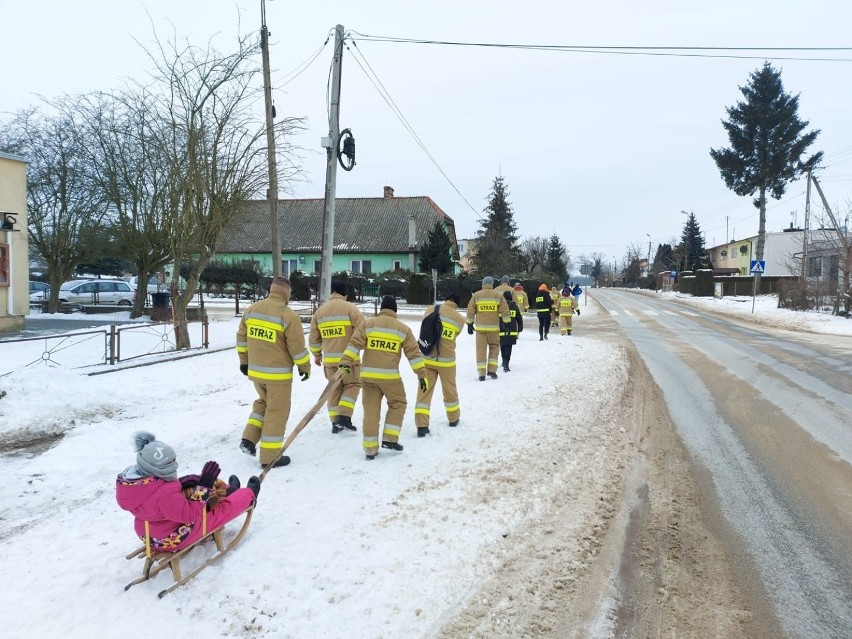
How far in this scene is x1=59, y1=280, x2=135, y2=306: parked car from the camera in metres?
27.0

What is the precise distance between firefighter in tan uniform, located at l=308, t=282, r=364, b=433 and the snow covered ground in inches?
10.1

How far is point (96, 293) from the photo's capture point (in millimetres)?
26797

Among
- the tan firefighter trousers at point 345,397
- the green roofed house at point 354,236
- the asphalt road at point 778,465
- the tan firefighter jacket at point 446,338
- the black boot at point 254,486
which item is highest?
the green roofed house at point 354,236

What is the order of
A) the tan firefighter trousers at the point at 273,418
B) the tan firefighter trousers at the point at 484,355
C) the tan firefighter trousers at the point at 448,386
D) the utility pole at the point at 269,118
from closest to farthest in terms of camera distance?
1. the tan firefighter trousers at the point at 273,418
2. the tan firefighter trousers at the point at 448,386
3. the tan firefighter trousers at the point at 484,355
4. the utility pole at the point at 269,118

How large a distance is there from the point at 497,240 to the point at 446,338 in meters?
37.3

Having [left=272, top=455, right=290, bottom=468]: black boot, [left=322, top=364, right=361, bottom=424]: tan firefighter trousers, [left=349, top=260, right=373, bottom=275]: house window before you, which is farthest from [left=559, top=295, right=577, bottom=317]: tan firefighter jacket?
[left=349, top=260, right=373, bottom=275]: house window

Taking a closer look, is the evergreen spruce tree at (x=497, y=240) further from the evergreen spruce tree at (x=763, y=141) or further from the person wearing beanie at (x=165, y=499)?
the person wearing beanie at (x=165, y=499)

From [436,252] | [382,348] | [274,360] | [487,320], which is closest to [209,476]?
[274,360]

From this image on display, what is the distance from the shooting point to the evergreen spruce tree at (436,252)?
3722 centimetres

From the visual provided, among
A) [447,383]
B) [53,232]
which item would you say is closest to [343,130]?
[447,383]

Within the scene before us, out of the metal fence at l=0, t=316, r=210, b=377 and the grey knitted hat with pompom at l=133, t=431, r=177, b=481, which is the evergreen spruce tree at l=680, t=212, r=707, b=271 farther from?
the grey knitted hat with pompom at l=133, t=431, r=177, b=481

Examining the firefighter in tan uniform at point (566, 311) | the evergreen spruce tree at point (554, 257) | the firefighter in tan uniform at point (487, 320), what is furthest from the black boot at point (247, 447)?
the evergreen spruce tree at point (554, 257)

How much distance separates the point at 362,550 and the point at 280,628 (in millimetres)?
892

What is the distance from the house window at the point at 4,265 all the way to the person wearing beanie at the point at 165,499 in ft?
50.5
